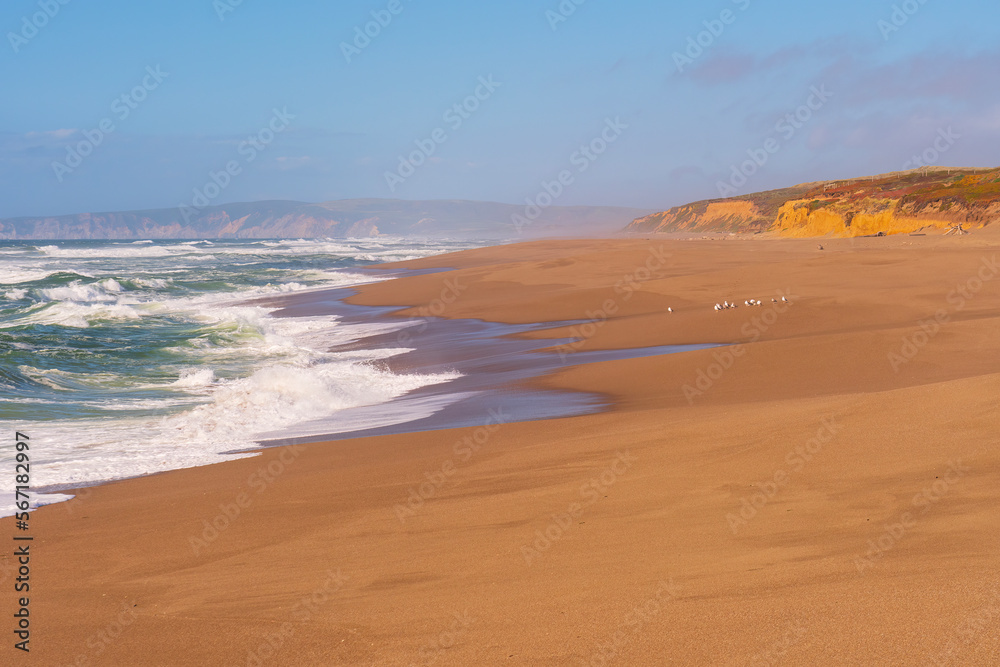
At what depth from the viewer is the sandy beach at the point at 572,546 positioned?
305cm

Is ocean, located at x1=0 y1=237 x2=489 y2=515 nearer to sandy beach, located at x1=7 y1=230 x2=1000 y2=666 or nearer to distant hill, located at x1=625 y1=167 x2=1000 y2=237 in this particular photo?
sandy beach, located at x1=7 y1=230 x2=1000 y2=666

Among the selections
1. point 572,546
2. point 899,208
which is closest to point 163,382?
point 572,546

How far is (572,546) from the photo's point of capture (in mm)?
3971

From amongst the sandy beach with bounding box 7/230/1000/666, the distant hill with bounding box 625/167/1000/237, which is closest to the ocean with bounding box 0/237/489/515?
the sandy beach with bounding box 7/230/1000/666

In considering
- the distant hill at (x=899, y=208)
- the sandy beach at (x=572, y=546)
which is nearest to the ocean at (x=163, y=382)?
the sandy beach at (x=572, y=546)

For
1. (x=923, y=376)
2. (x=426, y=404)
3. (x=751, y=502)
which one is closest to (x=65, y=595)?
Answer: (x=751, y=502)

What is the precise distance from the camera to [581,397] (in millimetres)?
9344

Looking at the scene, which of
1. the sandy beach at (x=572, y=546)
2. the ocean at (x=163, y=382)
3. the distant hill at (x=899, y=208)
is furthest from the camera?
the distant hill at (x=899, y=208)

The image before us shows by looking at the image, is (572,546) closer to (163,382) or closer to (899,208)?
(163,382)

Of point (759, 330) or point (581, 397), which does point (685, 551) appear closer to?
point (581, 397)

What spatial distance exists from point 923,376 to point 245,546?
7245 mm

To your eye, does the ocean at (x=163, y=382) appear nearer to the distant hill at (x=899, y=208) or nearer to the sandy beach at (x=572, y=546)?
the sandy beach at (x=572, y=546)

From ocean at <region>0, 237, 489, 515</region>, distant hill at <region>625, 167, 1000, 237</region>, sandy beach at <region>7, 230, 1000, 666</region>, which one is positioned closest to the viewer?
sandy beach at <region>7, 230, 1000, 666</region>

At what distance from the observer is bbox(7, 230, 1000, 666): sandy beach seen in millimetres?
3047
